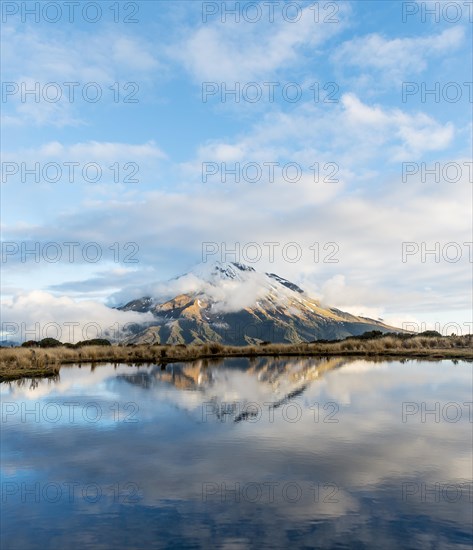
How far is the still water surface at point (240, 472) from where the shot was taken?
8.49 metres

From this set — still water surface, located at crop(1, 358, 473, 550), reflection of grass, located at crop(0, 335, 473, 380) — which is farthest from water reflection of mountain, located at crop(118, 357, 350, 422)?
reflection of grass, located at crop(0, 335, 473, 380)

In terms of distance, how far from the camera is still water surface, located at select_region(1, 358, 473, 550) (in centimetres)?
849

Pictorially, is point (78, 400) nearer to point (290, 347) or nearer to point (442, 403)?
point (442, 403)

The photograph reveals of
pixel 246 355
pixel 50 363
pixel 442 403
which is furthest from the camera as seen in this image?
pixel 246 355

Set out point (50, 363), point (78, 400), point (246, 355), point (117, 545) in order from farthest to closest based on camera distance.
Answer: point (246, 355)
point (50, 363)
point (78, 400)
point (117, 545)

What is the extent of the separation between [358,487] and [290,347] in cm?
5904

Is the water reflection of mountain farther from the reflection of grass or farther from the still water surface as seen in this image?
the reflection of grass

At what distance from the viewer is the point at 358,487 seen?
1064cm

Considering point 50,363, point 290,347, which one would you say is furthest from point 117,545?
point 290,347

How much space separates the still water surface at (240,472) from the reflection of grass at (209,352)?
936 inches

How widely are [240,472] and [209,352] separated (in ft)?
171

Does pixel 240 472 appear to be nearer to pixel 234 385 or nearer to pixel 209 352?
pixel 234 385

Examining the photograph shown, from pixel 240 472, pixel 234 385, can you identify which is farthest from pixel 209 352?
pixel 240 472

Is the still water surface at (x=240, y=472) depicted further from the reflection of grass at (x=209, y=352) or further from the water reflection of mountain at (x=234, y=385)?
the reflection of grass at (x=209, y=352)
